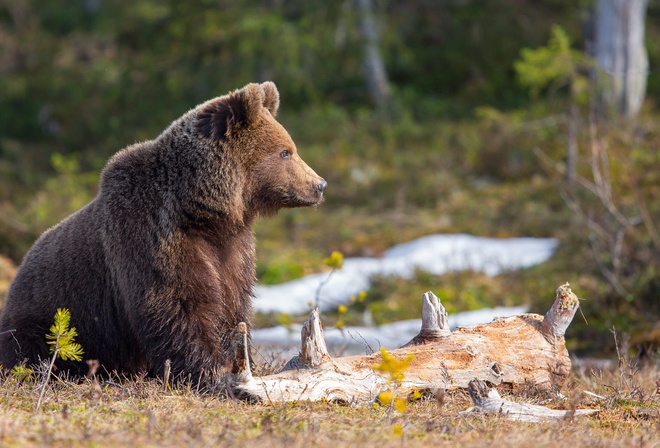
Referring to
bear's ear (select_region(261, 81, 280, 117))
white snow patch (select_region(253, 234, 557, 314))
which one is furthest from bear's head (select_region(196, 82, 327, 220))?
white snow patch (select_region(253, 234, 557, 314))

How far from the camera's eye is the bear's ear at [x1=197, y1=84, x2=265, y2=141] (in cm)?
526

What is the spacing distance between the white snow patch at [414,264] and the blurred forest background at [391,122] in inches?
13.1

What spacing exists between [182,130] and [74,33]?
21.0 m

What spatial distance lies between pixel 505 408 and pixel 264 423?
150 centimetres

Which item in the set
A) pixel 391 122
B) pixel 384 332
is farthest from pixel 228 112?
pixel 391 122

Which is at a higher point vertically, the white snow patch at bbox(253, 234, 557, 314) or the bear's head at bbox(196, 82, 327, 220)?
the bear's head at bbox(196, 82, 327, 220)

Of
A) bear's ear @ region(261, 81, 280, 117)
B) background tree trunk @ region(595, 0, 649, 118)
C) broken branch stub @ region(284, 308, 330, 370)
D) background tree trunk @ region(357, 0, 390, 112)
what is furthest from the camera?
background tree trunk @ region(357, 0, 390, 112)

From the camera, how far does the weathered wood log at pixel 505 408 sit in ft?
14.0

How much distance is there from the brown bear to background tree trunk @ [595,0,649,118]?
Answer: 11917 millimetres

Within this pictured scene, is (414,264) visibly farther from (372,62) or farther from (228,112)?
(372,62)

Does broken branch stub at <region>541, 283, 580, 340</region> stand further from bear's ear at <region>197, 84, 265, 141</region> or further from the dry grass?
bear's ear at <region>197, 84, 265, 141</region>

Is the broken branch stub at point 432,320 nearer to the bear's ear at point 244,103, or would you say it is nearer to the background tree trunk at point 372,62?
the bear's ear at point 244,103

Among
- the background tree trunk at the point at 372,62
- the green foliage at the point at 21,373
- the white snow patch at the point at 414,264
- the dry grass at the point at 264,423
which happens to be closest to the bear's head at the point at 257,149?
the dry grass at the point at 264,423

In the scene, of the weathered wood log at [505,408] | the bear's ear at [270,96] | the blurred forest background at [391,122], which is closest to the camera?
the weathered wood log at [505,408]
